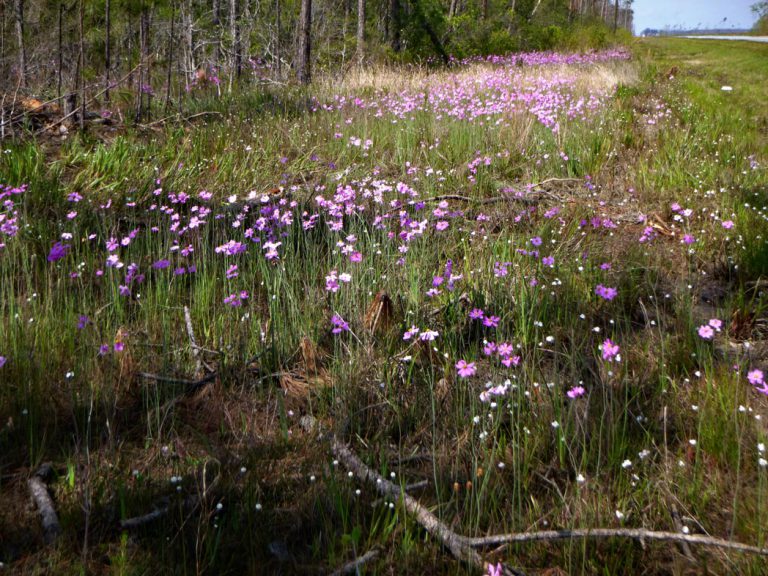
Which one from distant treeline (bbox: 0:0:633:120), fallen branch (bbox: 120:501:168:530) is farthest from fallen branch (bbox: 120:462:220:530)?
distant treeline (bbox: 0:0:633:120)

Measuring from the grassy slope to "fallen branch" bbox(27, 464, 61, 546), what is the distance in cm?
3

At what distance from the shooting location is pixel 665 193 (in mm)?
4555

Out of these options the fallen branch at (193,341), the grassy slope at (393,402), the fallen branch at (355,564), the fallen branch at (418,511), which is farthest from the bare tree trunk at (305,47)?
the fallen branch at (355,564)

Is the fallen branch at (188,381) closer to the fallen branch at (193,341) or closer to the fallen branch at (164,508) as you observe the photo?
the fallen branch at (193,341)

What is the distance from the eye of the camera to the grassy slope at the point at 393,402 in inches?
65.4

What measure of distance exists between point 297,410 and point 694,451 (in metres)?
1.42

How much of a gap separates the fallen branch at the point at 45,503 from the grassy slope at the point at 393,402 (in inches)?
1.3

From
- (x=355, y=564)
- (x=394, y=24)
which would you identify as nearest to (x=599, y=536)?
(x=355, y=564)

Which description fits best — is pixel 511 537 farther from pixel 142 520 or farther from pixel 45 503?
pixel 45 503

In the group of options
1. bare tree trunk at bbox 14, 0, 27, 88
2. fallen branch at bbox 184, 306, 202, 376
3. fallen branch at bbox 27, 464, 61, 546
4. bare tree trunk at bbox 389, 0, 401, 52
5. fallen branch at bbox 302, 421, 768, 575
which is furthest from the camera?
bare tree trunk at bbox 389, 0, 401, 52

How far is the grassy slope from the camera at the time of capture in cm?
166

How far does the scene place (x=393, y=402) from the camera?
2.22m

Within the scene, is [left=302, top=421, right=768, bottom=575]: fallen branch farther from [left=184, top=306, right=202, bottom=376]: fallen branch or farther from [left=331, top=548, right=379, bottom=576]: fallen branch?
[left=184, top=306, right=202, bottom=376]: fallen branch

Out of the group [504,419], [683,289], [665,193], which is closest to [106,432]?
[504,419]
